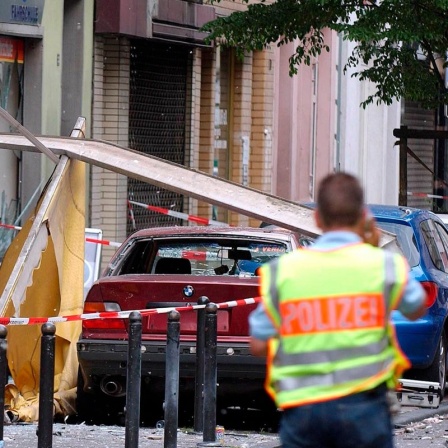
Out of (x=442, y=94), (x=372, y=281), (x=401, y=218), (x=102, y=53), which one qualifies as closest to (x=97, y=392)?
(x=401, y=218)

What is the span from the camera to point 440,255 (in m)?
12.4

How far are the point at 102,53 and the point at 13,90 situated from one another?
2161 mm

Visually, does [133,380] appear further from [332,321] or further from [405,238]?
[405,238]

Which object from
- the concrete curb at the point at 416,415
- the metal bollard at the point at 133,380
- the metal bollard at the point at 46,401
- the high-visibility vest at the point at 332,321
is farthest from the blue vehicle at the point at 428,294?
the high-visibility vest at the point at 332,321

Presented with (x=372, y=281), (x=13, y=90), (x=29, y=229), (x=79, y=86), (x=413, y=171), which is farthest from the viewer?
(x=413, y=171)

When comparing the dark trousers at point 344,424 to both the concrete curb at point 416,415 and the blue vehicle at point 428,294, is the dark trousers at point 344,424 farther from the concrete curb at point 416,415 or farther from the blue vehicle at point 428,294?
the blue vehicle at point 428,294

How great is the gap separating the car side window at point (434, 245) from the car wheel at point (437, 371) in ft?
2.13

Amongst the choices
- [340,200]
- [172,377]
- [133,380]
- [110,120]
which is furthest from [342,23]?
[340,200]

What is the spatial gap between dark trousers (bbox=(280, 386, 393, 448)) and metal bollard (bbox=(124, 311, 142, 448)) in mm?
3641

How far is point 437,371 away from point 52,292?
3.14m

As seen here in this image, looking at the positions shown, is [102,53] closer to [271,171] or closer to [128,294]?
[271,171]

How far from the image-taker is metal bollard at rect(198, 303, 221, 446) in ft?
29.6

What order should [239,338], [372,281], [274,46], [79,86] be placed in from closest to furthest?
[372,281] → [239,338] → [79,86] → [274,46]

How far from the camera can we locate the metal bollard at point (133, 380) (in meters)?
8.40
